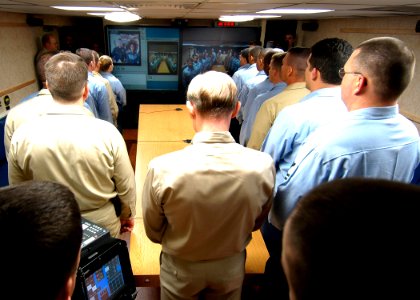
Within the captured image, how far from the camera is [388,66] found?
1.24 m

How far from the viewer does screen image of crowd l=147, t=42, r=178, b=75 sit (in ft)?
21.2

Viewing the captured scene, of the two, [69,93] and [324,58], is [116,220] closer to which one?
[69,93]

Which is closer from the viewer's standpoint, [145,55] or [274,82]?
[274,82]

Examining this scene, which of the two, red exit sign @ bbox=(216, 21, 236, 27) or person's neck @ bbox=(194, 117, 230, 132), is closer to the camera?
person's neck @ bbox=(194, 117, 230, 132)

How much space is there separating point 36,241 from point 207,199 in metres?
0.71

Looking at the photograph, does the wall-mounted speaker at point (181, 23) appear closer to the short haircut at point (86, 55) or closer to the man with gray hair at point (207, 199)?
the short haircut at point (86, 55)

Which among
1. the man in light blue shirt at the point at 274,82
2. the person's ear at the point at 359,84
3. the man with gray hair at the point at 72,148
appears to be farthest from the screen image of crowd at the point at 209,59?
the person's ear at the point at 359,84

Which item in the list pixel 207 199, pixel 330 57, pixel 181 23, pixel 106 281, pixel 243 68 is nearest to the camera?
pixel 106 281

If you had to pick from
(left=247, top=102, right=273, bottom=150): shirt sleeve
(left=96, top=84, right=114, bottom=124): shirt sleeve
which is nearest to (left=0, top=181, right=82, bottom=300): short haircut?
(left=247, top=102, right=273, bottom=150): shirt sleeve

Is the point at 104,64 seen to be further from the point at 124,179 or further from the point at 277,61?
the point at 124,179

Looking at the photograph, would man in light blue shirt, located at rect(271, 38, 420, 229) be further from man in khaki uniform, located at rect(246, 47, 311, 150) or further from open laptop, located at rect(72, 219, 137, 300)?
man in khaki uniform, located at rect(246, 47, 311, 150)

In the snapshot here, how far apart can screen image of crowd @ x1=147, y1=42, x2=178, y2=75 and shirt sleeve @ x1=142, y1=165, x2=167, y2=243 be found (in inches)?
225

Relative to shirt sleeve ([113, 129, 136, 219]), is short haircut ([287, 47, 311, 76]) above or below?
above

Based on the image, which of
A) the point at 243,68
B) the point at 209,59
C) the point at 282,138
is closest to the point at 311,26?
the point at 243,68
